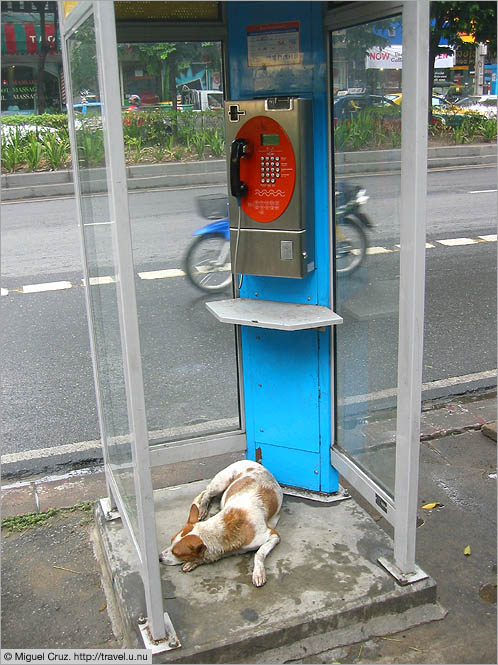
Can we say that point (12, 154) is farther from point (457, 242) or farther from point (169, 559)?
point (169, 559)

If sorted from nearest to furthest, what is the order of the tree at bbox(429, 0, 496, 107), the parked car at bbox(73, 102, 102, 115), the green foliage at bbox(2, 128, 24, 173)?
the parked car at bbox(73, 102, 102, 115), the tree at bbox(429, 0, 496, 107), the green foliage at bbox(2, 128, 24, 173)

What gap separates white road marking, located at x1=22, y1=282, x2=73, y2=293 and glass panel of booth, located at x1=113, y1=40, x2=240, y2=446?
4257mm

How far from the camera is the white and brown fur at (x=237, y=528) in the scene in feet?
9.93

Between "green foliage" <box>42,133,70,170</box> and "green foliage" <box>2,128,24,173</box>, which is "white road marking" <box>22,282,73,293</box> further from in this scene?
"green foliage" <box>42,133,70,170</box>

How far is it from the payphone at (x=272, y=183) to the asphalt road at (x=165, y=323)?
0.26m

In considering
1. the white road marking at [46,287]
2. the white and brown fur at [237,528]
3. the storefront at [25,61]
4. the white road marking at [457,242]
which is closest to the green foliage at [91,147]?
the white and brown fur at [237,528]

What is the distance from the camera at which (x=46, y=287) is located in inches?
305

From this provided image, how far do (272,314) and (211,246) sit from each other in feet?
1.58

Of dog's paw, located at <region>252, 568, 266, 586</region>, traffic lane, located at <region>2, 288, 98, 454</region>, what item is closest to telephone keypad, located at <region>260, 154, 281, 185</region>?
dog's paw, located at <region>252, 568, 266, 586</region>

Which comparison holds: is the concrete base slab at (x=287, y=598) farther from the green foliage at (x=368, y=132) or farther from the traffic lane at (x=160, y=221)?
the green foliage at (x=368, y=132)

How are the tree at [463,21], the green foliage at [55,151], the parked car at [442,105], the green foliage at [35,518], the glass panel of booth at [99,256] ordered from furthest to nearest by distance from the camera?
the parked car at [442,105] → the green foliage at [55,151] → the tree at [463,21] → the green foliage at [35,518] → the glass panel of booth at [99,256]

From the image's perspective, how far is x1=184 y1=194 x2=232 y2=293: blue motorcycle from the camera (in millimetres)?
3484

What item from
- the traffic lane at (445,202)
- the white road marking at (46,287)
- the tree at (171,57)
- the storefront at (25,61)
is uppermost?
the storefront at (25,61)

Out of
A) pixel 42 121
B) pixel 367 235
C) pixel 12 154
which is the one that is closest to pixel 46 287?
pixel 367 235
